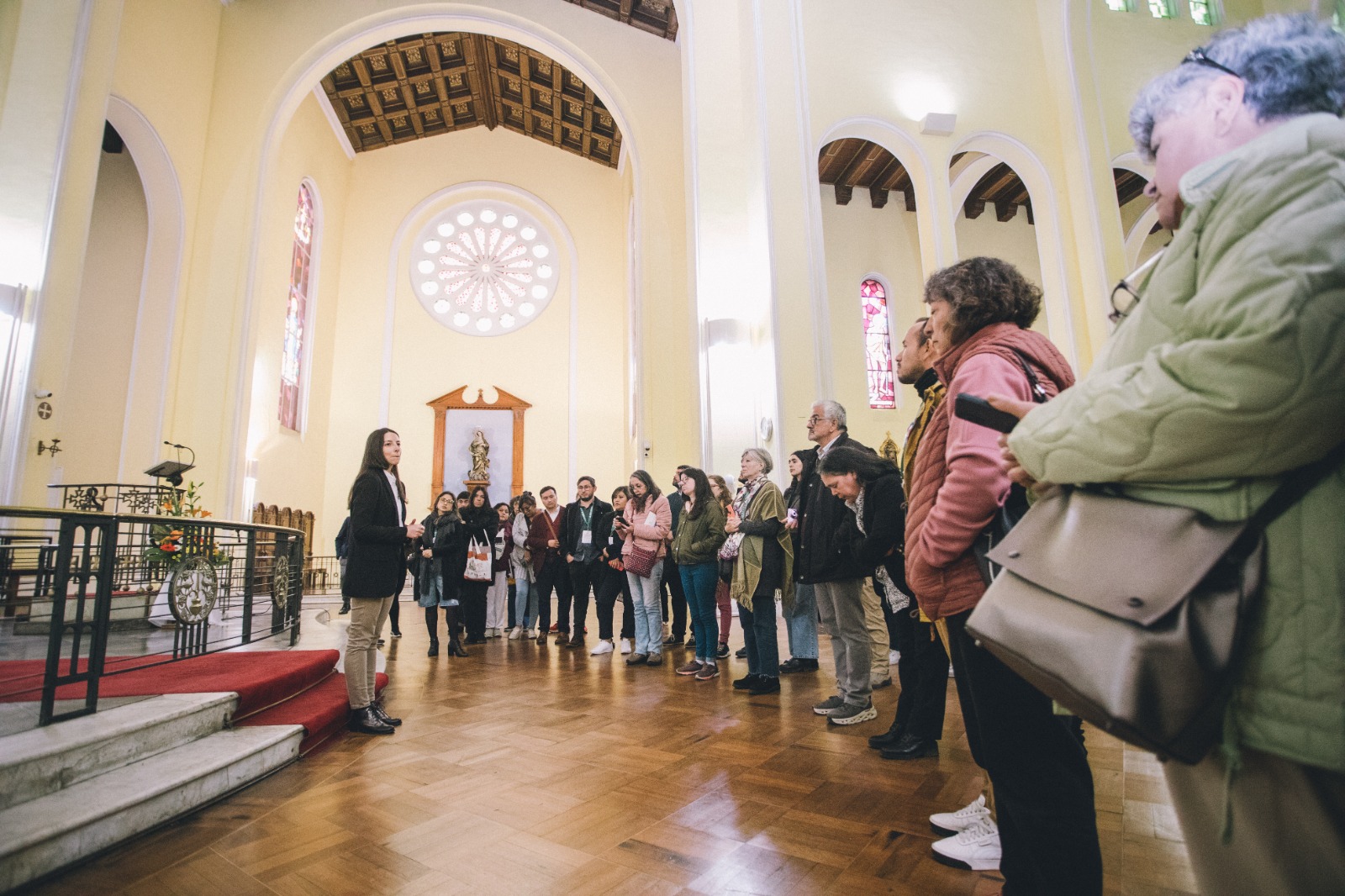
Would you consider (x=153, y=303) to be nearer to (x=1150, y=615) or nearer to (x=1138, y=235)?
(x=1150, y=615)

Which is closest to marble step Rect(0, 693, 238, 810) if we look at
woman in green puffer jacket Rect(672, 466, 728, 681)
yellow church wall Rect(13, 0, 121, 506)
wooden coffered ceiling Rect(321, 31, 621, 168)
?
woman in green puffer jacket Rect(672, 466, 728, 681)

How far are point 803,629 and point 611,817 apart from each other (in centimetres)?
251

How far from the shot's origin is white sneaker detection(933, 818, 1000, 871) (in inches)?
59.1

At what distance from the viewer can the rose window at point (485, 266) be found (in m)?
14.7

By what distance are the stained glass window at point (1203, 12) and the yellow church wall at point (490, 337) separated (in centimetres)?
929

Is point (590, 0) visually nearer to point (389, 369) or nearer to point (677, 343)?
point (677, 343)

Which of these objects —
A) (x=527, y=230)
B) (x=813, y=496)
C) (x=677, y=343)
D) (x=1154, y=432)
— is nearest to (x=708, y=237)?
(x=677, y=343)

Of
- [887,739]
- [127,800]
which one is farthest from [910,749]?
[127,800]

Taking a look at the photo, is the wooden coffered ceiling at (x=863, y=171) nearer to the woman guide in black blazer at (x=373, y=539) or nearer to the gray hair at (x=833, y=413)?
the gray hair at (x=833, y=413)

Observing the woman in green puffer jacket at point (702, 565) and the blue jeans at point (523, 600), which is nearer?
the woman in green puffer jacket at point (702, 565)

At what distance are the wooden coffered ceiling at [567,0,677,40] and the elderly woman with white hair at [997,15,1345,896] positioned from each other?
1105 cm

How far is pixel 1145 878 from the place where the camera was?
1.42 m

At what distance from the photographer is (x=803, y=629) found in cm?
413

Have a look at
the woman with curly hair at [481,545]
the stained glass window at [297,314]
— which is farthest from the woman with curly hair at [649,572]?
the stained glass window at [297,314]
